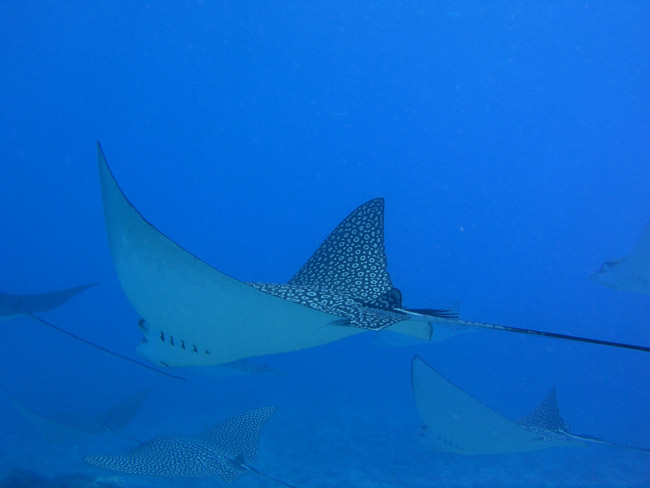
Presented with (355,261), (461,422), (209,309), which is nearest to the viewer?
(209,309)

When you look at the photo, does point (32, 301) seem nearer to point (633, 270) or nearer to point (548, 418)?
point (548, 418)

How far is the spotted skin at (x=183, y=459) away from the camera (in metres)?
3.98

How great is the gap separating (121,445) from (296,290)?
29.2 ft

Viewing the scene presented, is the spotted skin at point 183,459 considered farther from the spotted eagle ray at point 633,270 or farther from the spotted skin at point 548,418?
the spotted eagle ray at point 633,270

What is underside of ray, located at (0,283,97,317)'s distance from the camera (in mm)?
6043

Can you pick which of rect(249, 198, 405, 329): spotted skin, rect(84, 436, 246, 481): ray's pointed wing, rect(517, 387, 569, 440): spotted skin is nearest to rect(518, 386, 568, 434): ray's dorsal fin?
rect(517, 387, 569, 440): spotted skin

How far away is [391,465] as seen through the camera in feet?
30.1

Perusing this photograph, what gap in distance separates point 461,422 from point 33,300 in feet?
21.4

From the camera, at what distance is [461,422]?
366 centimetres

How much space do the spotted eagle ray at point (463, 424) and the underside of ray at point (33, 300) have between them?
496 centimetres

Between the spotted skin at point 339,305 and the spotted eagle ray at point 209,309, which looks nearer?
the spotted eagle ray at point 209,309

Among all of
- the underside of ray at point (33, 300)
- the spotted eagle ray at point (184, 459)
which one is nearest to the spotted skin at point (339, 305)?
the spotted eagle ray at point (184, 459)

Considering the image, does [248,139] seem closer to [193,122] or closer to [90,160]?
[193,122]

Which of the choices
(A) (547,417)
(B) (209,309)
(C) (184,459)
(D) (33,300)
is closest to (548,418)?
(A) (547,417)
